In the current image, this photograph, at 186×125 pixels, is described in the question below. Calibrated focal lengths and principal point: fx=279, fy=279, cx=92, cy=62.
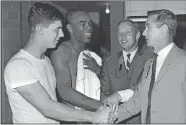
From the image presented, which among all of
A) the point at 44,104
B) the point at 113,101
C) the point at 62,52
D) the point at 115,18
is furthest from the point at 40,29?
the point at 115,18

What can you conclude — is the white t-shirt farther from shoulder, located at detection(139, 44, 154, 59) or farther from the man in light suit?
shoulder, located at detection(139, 44, 154, 59)

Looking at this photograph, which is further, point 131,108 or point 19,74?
point 131,108

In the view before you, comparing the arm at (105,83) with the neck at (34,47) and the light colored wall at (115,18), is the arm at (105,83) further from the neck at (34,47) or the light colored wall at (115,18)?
the light colored wall at (115,18)

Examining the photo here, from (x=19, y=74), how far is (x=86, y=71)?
1032 mm

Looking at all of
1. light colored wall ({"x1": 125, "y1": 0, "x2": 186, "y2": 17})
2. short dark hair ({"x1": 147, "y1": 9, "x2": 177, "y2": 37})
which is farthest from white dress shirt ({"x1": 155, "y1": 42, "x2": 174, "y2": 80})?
light colored wall ({"x1": 125, "y1": 0, "x2": 186, "y2": 17})

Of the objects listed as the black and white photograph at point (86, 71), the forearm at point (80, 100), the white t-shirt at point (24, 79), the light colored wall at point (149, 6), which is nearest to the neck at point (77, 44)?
the black and white photograph at point (86, 71)

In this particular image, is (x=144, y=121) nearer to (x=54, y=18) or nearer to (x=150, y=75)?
(x=150, y=75)

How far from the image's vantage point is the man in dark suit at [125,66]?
2.65 m

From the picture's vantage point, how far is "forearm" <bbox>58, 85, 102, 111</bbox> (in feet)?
8.29

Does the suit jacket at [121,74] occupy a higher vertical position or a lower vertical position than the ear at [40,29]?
lower

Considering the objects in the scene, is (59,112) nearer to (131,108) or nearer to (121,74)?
(131,108)

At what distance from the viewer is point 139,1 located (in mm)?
4070

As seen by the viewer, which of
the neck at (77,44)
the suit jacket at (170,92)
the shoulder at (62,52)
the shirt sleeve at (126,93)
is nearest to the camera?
the suit jacket at (170,92)

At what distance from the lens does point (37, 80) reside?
1.83 meters
